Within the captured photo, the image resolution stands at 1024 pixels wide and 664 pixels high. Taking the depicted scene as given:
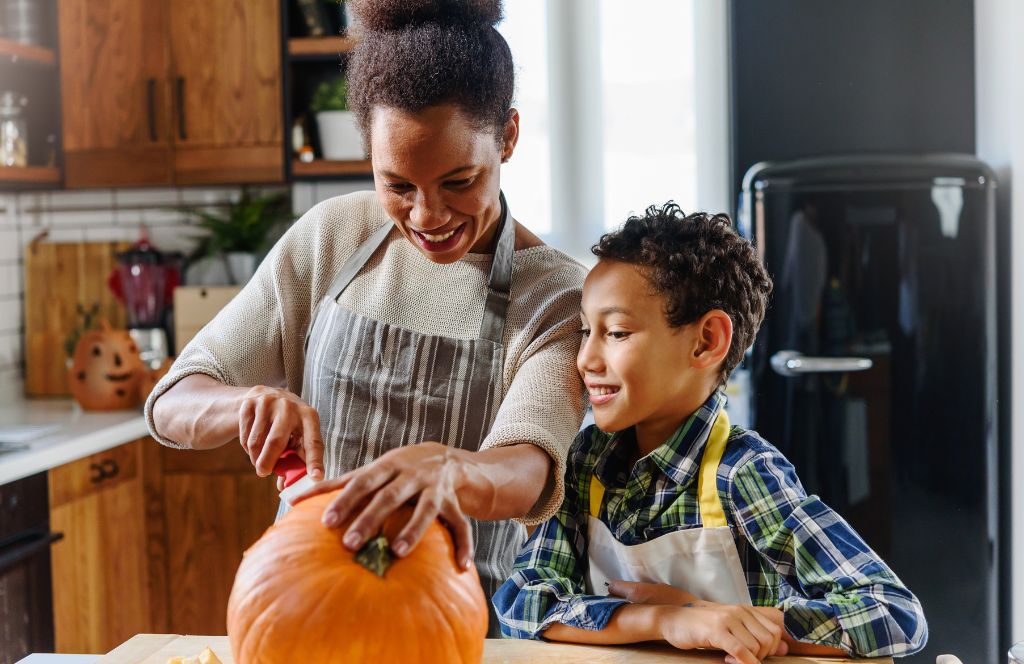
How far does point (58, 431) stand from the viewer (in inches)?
107

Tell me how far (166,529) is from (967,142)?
8.17ft

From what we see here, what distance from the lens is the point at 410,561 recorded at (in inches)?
32.3

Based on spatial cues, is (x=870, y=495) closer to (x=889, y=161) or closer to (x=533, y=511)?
(x=889, y=161)

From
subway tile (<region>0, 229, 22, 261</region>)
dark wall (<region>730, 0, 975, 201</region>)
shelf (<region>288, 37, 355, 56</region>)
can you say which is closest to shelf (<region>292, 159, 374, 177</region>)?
shelf (<region>288, 37, 355, 56</region>)

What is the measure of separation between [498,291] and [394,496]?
47 centimetres

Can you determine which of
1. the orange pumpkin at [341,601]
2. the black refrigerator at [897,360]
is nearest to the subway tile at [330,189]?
the black refrigerator at [897,360]

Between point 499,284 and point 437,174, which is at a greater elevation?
point 437,174

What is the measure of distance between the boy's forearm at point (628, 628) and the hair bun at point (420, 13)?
629mm

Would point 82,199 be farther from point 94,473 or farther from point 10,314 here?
point 94,473

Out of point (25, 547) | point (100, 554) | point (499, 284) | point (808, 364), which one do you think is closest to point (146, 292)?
point (100, 554)

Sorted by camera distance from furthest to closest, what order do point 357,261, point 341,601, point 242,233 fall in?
1. point 242,233
2. point 357,261
3. point 341,601

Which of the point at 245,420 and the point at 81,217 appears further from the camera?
the point at 81,217

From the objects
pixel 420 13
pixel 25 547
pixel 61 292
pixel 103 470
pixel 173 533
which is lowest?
pixel 173 533

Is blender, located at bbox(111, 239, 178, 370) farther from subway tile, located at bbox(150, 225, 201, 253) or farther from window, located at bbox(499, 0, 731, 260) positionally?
window, located at bbox(499, 0, 731, 260)
